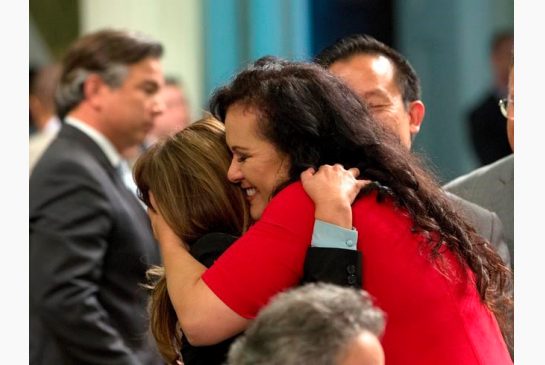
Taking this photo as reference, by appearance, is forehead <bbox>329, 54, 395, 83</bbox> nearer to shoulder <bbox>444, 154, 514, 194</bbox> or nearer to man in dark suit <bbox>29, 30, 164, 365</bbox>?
shoulder <bbox>444, 154, 514, 194</bbox>

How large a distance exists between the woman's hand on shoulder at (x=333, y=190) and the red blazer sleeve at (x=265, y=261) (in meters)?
0.03

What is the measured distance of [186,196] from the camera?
273 cm

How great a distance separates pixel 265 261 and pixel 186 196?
33 cm

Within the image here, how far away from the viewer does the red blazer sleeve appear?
246 centimetres

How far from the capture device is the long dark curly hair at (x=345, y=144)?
101 inches

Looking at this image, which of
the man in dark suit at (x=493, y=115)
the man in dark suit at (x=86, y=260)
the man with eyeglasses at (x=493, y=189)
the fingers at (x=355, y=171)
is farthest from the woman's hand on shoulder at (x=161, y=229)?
the man in dark suit at (x=493, y=115)

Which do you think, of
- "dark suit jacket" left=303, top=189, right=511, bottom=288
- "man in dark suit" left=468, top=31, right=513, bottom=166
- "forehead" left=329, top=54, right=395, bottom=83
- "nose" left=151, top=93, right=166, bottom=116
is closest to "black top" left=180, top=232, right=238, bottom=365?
"dark suit jacket" left=303, top=189, right=511, bottom=288

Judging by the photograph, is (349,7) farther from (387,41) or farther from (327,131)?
(327,131)

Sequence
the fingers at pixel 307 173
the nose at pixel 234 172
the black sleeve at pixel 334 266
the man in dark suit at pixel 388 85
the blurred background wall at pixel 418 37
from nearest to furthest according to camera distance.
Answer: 1. the black sleeve at pixel 334 266
2. the fingers at pixel 307 173
3. the nose at pixel 234 172
4. the man in dark suit at pixel 388 85
5. the blurred background wall at pixel 418 37

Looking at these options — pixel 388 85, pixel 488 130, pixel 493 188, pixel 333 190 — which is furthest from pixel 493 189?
pixel 488 130

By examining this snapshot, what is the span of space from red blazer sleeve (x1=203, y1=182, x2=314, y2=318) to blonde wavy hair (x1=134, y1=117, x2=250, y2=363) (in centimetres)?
23

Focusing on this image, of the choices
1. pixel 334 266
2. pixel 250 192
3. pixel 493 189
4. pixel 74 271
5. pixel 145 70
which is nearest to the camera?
pixel 334 266

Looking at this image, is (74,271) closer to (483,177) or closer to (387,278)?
(483,177)

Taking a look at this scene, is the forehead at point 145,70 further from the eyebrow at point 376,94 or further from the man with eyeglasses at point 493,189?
the eyebrow at point 376,94
